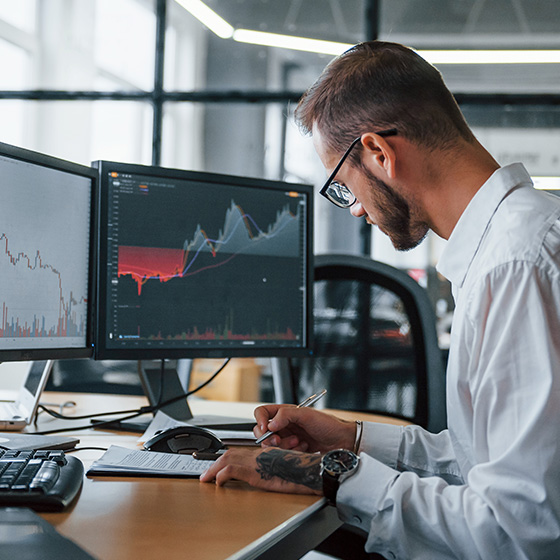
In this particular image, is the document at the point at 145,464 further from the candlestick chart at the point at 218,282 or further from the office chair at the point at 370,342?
the office chair at the point at 370,342

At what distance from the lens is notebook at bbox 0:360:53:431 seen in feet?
4.29

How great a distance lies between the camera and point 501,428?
32.0 inches

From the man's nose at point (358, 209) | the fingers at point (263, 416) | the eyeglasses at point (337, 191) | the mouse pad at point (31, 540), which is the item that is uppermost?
the eyeglasses at point (337, 191)

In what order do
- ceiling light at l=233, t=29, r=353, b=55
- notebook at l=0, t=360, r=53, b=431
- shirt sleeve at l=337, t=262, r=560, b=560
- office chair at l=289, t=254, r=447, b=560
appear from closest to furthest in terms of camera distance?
shirt sleeve at l=337, t=262, r=560, b=560
notebook at l=0, t=360, r=53, b=431
office chair at l=289, t=254, r=447, b=560
ceiling light at l=233, t=29, r=353, b=55

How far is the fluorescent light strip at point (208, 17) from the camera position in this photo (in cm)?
364

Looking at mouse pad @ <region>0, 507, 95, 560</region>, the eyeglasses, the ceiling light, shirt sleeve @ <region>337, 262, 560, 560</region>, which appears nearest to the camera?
mouse pad @ <region>0, 507, 95, 560</region>

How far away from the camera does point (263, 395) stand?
123 inches

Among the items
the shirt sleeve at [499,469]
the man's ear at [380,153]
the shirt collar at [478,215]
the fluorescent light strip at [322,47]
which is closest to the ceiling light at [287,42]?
the fluorescent light strip at [322,47]

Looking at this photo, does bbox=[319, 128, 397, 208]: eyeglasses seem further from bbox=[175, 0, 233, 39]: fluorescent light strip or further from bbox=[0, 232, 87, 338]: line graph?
bbox=[175, 0, 233, 39]: fluorescent light strip

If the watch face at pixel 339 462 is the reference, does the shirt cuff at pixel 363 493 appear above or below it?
below

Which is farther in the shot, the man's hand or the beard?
the beard

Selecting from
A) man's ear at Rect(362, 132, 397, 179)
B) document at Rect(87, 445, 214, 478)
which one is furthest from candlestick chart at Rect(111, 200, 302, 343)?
man's ear at Rect(362, 132, 397, 179)

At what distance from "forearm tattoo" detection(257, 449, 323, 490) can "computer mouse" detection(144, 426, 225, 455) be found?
182 millimetres

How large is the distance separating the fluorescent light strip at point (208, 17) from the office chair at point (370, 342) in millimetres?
2335
